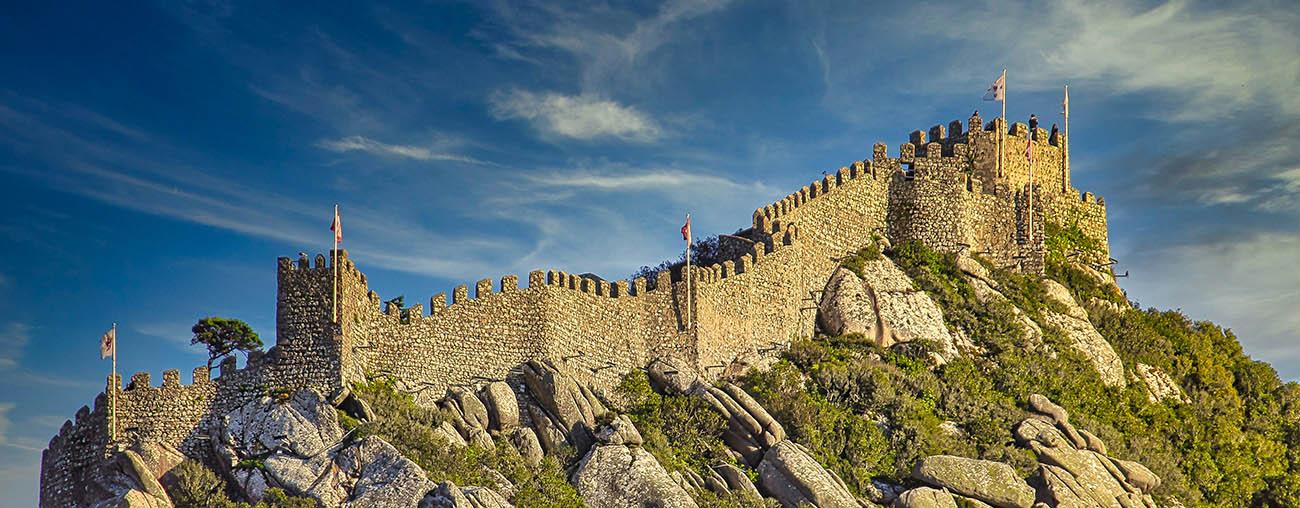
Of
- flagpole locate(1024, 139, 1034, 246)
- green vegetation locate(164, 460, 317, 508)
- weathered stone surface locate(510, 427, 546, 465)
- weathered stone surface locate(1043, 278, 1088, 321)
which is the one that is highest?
flagpole locate(1024, 139, 1034, 246)

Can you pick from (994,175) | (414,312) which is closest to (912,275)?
(994,175)

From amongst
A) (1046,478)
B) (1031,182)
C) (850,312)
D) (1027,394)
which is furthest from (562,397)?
(1031,182)

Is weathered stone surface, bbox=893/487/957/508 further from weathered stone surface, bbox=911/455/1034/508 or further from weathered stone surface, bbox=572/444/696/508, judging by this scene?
weathered stone surface, bbox=572/444/696/508

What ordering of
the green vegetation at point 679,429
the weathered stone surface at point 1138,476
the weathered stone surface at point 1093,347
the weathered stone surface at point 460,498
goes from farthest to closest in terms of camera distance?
the weathered stone surface at point 1093,347 → the weathered stone surface at point 1138,476 → the green vegetation at point 679,429 → the weathered stone surface at point 460,498

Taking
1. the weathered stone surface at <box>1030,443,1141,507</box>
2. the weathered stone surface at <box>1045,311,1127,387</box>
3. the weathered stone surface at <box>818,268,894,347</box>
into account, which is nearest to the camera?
the weathered stone surface at <box>1030,443,1141,507</box>

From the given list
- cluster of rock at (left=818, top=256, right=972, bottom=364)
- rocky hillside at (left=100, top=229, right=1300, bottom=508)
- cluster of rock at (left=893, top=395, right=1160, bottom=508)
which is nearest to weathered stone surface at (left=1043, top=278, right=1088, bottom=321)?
rocky hillside at (left=100, top=229, right=1300, bottom=508)

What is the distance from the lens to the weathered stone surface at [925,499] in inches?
1911

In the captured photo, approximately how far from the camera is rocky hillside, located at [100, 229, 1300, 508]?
149 feet

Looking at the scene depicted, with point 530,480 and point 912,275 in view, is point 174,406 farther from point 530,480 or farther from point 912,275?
point 912,275

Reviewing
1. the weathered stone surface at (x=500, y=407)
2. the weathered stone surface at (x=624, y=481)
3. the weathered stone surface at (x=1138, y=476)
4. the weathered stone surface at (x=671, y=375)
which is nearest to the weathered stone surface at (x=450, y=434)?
the weathered stone surface at (x=500, y=407)

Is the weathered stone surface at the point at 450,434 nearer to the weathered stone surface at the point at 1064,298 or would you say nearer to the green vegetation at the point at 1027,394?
the green vegetation at the point at 1027,394

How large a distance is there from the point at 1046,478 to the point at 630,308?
14.3 metres

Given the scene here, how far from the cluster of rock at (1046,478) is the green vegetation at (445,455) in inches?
418

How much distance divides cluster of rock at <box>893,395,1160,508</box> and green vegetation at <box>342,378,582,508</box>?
1061cm
